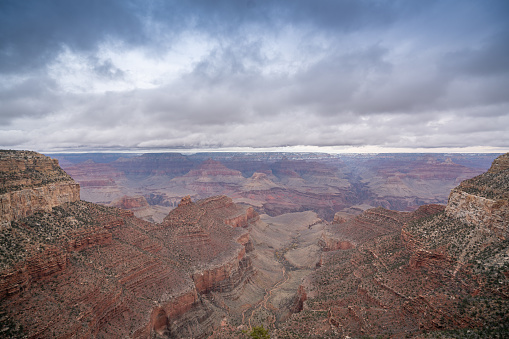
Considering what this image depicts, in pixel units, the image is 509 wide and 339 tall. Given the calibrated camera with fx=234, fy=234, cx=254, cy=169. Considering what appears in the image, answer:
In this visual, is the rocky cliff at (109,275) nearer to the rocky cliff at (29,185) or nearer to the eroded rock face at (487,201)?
the rocky cliff at (29,185)

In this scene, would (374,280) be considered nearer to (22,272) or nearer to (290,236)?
(22,272)

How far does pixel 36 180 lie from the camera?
38.4 metres

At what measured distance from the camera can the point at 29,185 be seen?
3666 cm

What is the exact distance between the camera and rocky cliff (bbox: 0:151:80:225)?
33.0 metres

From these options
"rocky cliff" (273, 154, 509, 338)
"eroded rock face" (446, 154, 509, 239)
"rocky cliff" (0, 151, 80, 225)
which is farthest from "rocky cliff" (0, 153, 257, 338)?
"eroded rock face" (446, 154, 509, 239)

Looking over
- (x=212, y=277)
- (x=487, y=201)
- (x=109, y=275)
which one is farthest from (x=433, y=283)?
(x=109, y=275)

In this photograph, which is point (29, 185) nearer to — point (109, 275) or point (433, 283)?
point (109, 275)

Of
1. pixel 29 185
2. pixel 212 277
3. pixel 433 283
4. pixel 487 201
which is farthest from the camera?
pixel 212 277

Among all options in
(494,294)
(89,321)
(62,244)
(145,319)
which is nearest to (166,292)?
(145,319)

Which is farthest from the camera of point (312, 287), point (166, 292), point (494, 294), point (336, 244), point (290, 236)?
point (290, 236)

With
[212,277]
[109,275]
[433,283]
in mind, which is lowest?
[212,277]

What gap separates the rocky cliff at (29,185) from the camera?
108 ft

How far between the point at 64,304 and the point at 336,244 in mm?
65471

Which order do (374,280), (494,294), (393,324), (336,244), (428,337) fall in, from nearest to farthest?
1. (428,337)
2. (494,294)
3. (393,324)
4. (374,280)
5. (336,244)
